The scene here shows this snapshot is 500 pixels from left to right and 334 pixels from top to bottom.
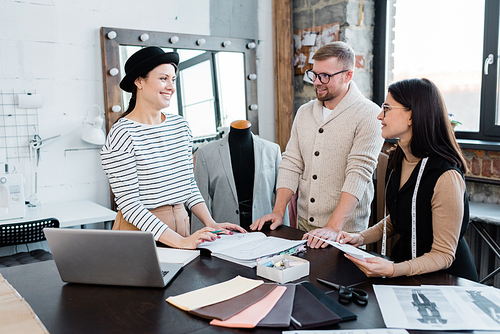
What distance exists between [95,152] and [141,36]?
92cm

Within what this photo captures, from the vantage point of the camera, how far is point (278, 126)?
13.5ft

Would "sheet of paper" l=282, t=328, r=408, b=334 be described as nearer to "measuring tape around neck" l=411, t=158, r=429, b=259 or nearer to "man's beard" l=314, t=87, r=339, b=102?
"measuring tape around neck" l=411, t=158, r=429, b=259

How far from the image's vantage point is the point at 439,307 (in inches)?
43.9

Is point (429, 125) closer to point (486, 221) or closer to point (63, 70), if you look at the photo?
point (486, 221)

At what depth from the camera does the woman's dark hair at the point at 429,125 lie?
62.4 inches

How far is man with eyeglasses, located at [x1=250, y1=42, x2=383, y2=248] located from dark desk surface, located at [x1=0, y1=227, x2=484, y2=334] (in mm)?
568

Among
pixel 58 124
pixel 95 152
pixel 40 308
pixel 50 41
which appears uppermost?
pixel 50 41

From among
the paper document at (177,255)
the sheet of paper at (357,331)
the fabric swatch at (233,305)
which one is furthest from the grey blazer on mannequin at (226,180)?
the sheet of paper at (357,331)

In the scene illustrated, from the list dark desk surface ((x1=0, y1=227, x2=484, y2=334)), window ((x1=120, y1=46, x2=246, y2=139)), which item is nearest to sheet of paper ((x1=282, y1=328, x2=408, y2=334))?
dark desk surface ((x1=0, y1=227, x2=484, y2=334))

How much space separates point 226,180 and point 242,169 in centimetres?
11

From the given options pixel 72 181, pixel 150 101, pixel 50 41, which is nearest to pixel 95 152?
pixel 72 181

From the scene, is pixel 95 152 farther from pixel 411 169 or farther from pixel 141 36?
pixel 411 169

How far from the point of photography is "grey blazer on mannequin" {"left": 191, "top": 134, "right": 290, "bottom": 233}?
2461 mm

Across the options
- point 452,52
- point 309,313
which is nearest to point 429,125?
point 309,313
